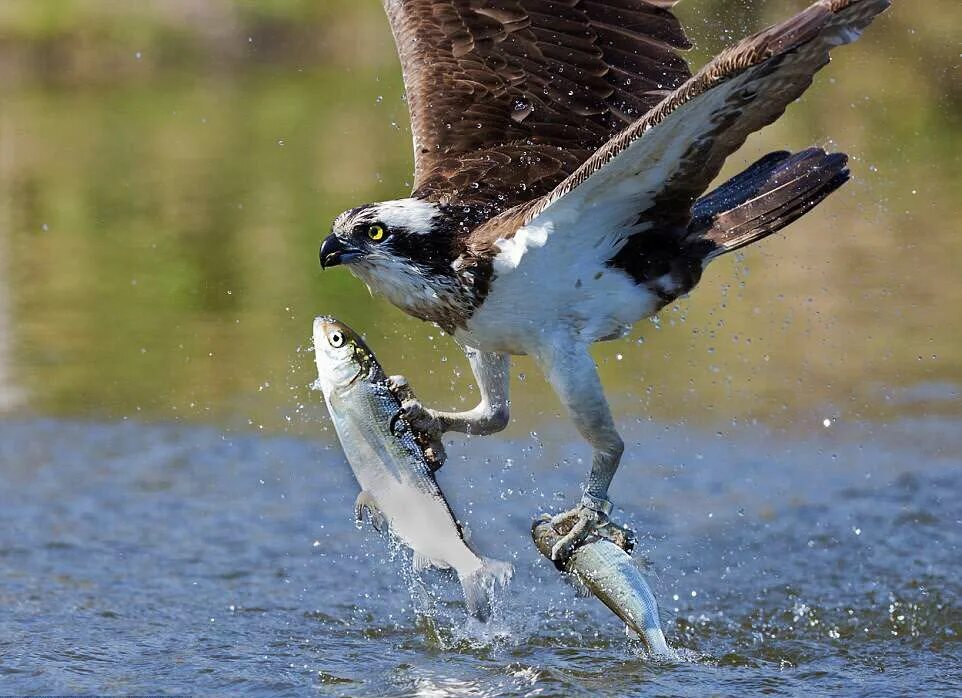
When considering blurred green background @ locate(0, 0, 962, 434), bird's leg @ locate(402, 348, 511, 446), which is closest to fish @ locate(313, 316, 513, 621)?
bird's leg @ locate(402, 348, 511, 446)

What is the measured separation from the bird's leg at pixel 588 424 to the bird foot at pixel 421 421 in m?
0.44

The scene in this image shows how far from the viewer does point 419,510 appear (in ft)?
17.6

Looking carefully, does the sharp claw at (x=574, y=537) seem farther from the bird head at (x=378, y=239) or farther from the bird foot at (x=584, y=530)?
the bird head at (x=378, y=239)

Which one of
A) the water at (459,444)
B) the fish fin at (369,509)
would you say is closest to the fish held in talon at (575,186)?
the fish fin at (369,509)

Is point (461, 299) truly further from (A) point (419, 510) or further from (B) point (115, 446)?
(B) point (115, 446)

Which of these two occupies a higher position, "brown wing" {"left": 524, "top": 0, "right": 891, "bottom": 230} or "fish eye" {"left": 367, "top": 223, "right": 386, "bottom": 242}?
"brown wing" {"left": 524, "top": 0, "right": 891, "bottom": 230}

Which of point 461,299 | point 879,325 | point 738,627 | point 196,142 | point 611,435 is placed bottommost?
point 738,627

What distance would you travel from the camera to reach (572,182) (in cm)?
525

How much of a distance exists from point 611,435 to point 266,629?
155 centimetres

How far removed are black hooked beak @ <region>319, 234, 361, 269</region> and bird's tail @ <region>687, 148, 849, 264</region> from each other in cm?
119

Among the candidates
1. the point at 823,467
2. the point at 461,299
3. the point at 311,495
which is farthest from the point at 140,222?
the point at 461,299

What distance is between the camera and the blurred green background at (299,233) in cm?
916

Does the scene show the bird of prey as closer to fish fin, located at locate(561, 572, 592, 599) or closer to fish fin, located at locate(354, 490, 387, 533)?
fish fin, located at locate(561, 572, 592, 599)

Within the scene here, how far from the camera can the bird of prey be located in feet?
16.8
